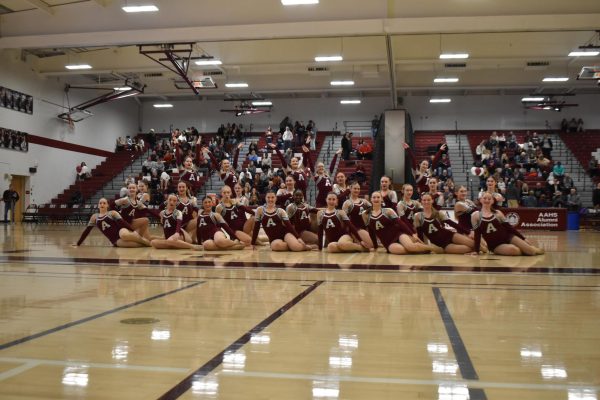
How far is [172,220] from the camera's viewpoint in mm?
11586

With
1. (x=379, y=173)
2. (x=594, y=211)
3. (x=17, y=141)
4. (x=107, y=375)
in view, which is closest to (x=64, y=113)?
(x=17, y=141)

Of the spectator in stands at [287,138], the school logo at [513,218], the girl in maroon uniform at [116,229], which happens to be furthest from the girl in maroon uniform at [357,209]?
the spectator in stands at [287,138]

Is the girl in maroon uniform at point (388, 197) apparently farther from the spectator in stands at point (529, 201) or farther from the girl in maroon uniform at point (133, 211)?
the spectator in stands at point (529, 201)

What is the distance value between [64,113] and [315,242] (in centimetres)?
2135

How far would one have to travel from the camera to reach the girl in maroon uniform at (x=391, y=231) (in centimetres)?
965

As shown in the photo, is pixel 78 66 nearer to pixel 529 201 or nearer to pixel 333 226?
pixel 333 226

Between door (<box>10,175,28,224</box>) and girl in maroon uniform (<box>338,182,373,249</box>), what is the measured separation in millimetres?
20059

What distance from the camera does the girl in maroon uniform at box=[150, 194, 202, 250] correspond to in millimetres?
10734

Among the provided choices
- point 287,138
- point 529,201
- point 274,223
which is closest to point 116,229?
point 274,223

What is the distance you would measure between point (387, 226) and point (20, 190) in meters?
21.7

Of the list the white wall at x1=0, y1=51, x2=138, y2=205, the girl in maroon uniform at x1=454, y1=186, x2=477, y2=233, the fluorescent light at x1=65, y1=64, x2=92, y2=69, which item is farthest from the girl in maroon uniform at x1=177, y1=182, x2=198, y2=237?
the white wall at x1=0, y1=51, x2=138, y2=205

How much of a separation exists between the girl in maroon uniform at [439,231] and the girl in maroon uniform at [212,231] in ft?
11.3

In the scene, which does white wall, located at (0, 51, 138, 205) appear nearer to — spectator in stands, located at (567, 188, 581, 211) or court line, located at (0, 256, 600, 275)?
court line, located at (0, 256, 600, 275)

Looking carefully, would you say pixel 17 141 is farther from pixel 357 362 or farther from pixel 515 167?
pixel 357 362
